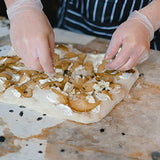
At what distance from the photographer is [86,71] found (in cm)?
139

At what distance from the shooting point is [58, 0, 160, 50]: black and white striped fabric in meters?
1.59

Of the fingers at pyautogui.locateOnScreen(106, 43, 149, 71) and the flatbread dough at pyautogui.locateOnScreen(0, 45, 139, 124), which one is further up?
the fingers at pyautogui.locateOnScreen(106, 43, 149, 71)

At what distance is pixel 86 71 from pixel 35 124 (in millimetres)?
437

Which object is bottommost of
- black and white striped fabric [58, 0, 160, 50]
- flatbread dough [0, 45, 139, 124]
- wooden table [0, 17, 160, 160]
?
wooden table [0, 17, 160, 160]

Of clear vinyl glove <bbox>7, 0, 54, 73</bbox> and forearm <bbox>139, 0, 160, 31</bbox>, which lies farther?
forearm <bbox>139, 0, 160, 31</bbox>

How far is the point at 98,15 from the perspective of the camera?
5.44 feet

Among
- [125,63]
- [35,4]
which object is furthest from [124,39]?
[35,4]

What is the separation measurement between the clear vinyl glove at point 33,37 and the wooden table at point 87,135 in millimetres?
271

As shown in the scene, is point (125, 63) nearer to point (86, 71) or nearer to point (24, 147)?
point (86, 71)

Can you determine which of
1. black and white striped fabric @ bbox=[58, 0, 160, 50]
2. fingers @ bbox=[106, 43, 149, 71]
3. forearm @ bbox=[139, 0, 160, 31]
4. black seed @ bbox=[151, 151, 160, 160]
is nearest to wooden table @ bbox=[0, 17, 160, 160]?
black seed @ bbox=[151, 151, 160, 160]

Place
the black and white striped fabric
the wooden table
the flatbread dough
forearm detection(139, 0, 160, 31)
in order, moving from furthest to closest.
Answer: the black and white striped fabric → forearm detection(139, 0, 160, 31) → the flatbread dough → the wooden table

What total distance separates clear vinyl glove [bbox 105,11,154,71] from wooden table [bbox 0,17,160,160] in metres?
0.22

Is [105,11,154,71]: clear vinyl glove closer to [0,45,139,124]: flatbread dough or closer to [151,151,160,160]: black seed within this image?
[0,45,139,124]: flatbread dough

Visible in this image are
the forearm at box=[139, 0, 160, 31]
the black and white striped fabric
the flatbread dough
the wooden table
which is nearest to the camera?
the wooden table
